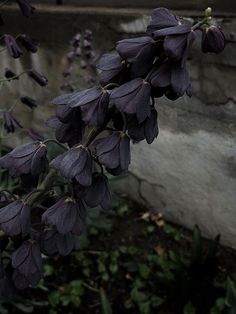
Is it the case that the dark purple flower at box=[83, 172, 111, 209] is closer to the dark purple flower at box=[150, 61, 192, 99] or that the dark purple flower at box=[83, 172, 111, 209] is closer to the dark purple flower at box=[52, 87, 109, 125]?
the dark purple flower at box=[52, 87, 109, 125]

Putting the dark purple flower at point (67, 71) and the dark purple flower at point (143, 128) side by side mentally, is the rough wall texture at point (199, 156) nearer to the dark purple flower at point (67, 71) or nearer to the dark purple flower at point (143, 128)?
the dark purple flower at point (67, 71)

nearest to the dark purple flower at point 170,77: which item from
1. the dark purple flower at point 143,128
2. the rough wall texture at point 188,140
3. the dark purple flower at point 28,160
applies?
the dark purple flower at point 143,128

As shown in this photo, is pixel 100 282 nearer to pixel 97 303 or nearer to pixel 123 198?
pixel 97 303

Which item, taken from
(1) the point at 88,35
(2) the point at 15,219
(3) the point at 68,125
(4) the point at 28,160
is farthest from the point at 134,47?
(1) the point at 88,35

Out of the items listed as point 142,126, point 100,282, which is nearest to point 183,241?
point 100,282

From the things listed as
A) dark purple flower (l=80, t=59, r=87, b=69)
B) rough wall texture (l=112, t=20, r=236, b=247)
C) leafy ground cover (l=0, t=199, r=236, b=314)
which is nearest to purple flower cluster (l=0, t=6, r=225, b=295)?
leafy ground cover (l=0, t=199, r=236, b=314)

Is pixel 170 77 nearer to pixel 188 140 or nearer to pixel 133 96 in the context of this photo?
pixel 133 96
